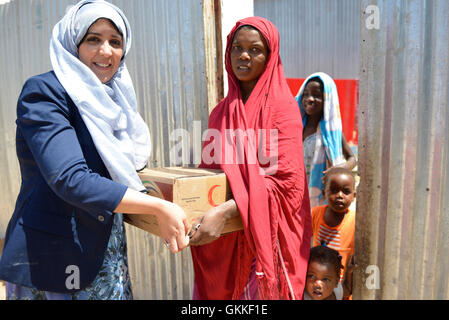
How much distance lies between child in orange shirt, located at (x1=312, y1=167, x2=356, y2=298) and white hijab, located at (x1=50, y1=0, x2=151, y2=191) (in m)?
1.58

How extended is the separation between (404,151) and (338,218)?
77 centimetres

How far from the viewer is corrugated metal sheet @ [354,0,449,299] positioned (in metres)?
1.84

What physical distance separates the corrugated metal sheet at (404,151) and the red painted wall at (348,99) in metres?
7.98

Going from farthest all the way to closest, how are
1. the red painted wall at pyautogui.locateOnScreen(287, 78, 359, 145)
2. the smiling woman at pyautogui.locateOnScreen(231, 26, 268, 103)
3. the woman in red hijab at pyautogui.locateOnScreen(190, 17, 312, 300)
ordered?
the red painted wall at pyautogui.locateOnScreen(287, 78, 359, 145), the smiling woman at pyautogui.locateOnScreen(231, 26, 268, 103), the woman in red hijab at pyautogui.locateOnScreen(190, 17, 312, 300)

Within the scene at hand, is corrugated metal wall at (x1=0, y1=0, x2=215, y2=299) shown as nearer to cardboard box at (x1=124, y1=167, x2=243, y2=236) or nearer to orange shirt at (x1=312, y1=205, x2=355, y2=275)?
orange shirt at (x1=312, y1=205, x2=355, y2=275)

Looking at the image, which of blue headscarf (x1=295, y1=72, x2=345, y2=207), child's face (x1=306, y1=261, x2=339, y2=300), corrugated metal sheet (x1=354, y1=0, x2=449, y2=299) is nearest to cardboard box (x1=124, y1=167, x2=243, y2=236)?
child's face (x1=306, y1=261, x2=339, y2=300)

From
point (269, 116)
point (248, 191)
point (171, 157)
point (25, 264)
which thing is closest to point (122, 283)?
point (25, 264)

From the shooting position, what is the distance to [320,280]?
206 cm

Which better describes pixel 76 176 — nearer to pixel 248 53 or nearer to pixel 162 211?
pixel 162 211

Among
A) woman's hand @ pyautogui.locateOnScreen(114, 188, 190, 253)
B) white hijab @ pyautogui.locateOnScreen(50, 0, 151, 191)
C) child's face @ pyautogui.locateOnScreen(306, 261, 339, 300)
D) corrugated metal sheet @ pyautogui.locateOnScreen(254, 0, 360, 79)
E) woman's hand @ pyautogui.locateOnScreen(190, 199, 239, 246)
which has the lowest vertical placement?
child's face @ pyautogui.locateOnScreen(306, 261, 339, 300)

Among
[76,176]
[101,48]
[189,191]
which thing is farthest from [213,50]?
[76,176]

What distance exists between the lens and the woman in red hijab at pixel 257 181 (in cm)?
160

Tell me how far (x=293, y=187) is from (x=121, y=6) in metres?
2.04

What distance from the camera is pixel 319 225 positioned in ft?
8.54
